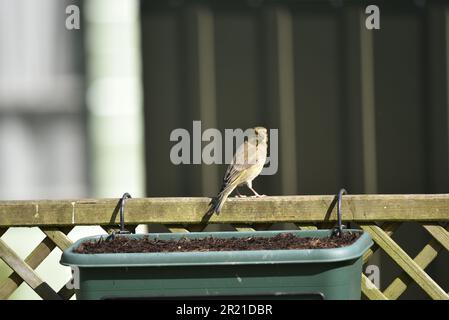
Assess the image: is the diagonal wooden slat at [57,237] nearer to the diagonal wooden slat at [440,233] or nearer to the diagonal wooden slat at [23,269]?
the diagonal wooden slat at [23,269]

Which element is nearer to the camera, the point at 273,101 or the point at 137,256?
the point at 137,256

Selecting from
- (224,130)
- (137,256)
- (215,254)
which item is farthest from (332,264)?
(224,130)

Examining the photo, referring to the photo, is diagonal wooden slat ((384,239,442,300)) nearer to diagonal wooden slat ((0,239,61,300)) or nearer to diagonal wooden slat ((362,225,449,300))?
diagonal wooden slat ((362,225,449,300))

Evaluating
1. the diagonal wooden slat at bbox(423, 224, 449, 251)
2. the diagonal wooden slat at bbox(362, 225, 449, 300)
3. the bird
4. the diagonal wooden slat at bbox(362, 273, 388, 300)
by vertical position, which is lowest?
the diagonal wooden slat at bbox(362, 273, 388, 300)

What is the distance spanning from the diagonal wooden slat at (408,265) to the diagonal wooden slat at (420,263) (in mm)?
43

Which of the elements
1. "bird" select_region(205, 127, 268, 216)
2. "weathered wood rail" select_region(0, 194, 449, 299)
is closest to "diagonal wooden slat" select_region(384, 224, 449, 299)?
"weathered wood rail" select_region(0, 194, 449, 299)

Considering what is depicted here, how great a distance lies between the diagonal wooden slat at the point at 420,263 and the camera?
3.83 metres

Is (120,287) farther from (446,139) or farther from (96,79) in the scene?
(446,139)

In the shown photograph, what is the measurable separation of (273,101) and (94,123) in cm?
109

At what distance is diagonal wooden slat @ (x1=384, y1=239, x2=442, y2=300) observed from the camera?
383 cm

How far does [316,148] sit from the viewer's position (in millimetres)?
5520
